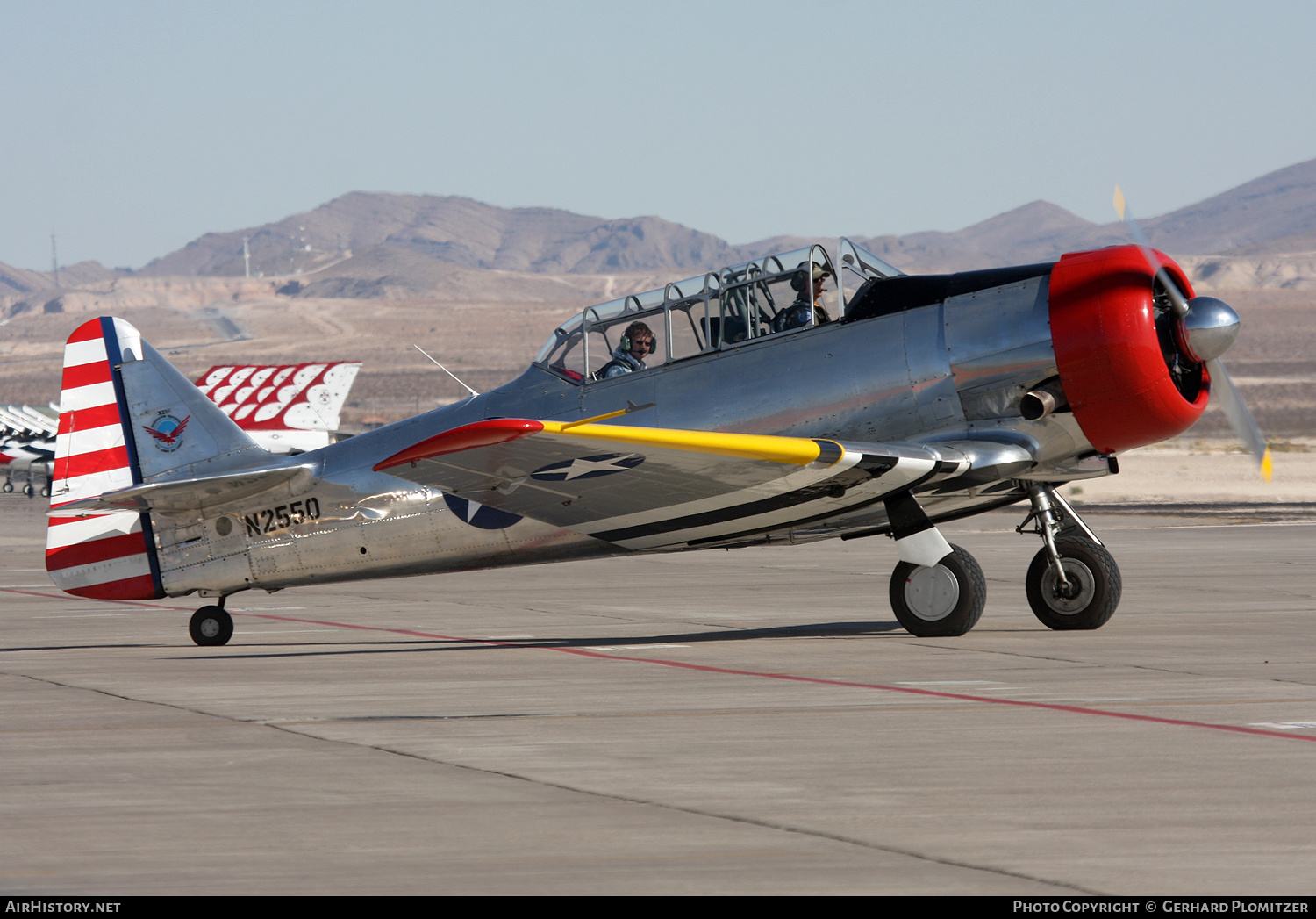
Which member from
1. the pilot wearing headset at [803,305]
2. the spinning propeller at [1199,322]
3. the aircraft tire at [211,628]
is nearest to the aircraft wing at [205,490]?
the aircraft tire at [211,628]

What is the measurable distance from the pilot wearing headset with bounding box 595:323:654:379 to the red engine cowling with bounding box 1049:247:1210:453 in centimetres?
320

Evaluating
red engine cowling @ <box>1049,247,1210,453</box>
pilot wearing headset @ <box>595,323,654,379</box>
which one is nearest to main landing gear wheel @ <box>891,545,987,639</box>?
red engine cowling @ <box>1049,247,1210,453</box>

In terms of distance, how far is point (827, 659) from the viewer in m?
11.1

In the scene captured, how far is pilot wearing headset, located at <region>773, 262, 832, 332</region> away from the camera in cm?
1223

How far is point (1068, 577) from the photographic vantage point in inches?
499

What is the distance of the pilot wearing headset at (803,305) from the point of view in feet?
40.1

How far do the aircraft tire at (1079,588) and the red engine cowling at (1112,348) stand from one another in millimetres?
1282

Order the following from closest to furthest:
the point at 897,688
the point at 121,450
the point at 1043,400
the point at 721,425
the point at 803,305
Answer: the point at 897,688
the point at 1043,400
the point at 721,425
the point at 803,305
the point at 121,450

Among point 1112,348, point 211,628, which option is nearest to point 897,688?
point 1112,348

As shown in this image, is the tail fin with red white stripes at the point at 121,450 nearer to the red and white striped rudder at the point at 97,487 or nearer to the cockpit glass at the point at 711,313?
the red and white striped rudder at the point at 97,487

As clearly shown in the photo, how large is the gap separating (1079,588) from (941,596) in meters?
1.41

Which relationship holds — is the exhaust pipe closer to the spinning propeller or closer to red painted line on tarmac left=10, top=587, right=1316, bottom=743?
the spinning propeller

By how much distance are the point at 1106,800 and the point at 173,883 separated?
346cm

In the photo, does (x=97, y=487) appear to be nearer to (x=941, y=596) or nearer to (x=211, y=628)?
(x=211, y=628)
